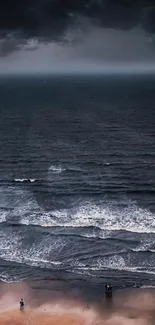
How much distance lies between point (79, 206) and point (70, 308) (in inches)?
966

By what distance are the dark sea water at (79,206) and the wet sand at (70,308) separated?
8.50 feet

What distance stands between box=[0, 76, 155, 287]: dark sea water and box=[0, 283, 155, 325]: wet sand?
2589 mm

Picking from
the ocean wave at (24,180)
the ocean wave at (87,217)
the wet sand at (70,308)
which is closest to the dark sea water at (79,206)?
the ocean wave at (24,180)

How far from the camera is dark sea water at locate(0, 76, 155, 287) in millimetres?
59281

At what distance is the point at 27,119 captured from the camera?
156500 millimetres

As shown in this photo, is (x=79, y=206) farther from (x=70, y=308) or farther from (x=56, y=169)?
(x=70, y=308)

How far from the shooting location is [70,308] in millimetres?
51812

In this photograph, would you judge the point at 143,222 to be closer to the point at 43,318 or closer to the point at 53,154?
the point at 43,318

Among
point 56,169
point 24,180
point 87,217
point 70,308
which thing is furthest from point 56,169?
point 70,308

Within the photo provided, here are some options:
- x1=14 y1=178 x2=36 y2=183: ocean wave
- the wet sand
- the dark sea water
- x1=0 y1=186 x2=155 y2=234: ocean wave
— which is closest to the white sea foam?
the dark sea water

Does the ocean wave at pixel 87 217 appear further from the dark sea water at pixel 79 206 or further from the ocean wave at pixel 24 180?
the ocean wave at pixel 24 180

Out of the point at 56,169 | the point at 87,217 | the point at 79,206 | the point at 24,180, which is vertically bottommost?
the point at 87,217

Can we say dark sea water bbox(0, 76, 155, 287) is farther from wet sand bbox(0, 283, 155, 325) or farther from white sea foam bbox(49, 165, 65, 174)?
wet sand bbox(0, 283, 155, 325)

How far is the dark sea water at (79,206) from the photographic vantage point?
2334 inches
